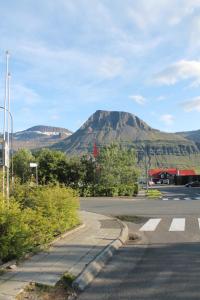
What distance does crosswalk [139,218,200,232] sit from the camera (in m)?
17.9

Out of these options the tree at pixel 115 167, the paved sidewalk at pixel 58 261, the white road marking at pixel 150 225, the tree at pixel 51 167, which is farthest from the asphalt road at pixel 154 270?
the tree at pixel 51 167

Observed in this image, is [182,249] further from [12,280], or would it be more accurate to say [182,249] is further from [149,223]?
[149,223]

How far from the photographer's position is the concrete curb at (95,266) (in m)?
8.44

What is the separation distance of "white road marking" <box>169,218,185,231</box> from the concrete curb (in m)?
4.26

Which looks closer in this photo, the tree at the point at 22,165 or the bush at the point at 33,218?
the bush at the point at 33,218

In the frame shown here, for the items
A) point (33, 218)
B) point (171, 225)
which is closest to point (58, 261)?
point (33, 218)

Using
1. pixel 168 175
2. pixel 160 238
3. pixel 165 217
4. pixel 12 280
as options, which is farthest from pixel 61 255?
pixel 168 175

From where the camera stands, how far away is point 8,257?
978 centimetres

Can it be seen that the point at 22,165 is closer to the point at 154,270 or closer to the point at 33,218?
the point at 33,218

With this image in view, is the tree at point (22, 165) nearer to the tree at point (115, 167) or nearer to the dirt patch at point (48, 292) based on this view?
the tree at point (115, 167)

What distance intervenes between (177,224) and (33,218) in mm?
9478

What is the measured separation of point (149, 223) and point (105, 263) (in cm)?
953

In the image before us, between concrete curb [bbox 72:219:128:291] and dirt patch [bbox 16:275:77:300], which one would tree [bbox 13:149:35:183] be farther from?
dirt patch [bbox 16:275:77:300]

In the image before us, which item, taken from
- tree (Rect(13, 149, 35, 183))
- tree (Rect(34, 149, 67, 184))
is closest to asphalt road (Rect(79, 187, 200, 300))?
tree (Rect(34, 149, 67, 184))
